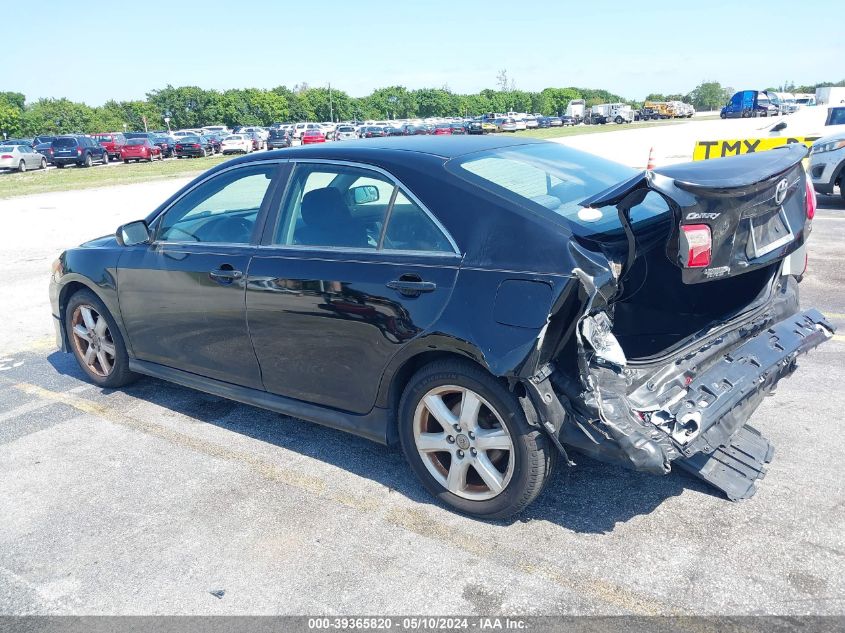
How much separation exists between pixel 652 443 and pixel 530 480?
55 centimetres

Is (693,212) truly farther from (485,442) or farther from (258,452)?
(258,452)

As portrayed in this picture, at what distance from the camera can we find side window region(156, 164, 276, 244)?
163 inches

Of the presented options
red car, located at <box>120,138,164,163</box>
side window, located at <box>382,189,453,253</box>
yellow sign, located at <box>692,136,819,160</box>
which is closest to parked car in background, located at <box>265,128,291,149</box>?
red car, located at <box>120,138,164,163</box>

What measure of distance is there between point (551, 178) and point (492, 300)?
3.29 feet

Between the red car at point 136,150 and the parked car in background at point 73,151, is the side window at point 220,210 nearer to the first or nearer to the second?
the parked car in background at point 73,151

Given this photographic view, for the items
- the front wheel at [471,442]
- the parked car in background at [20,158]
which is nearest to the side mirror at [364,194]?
the front wheel at [471,442]

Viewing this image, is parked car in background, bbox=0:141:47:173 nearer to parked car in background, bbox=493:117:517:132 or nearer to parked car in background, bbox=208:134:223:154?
parked car in background, bbox=208:134:223:154

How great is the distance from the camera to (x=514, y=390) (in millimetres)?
2973

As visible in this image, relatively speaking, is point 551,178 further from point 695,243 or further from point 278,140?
point 278,140

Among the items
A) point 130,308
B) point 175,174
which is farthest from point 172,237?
point 175,174

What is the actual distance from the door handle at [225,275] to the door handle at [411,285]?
3.59ft

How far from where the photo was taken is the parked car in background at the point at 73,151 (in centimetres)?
3684

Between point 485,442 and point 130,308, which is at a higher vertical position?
point 130,308

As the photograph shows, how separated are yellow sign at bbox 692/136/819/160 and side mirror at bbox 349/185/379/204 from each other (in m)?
9.41
